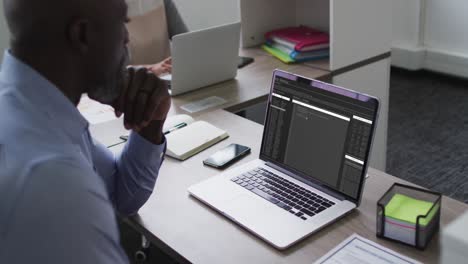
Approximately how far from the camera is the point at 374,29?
7.84 ft

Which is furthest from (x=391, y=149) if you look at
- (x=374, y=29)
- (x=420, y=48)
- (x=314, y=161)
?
(x=314, y=161)

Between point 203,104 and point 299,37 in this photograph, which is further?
point 299,37

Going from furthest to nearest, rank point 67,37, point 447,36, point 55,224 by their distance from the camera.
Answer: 1. point 447,36
2. point 67,37
3. point 55,224

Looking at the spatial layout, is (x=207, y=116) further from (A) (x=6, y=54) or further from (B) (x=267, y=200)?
(A) (x=6, y=54)

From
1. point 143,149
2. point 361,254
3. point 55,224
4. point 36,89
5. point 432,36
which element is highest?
point 36,89

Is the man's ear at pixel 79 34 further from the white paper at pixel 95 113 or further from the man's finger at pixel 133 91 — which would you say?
the white paper at pixel 95 113

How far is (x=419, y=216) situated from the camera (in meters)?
1.09

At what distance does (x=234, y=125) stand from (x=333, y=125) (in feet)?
1.86

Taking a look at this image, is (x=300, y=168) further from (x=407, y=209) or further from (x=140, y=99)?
(x=140, y=99)

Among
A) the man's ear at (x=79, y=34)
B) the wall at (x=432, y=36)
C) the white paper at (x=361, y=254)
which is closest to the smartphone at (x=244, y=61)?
the white paper at (x=361, y=254)

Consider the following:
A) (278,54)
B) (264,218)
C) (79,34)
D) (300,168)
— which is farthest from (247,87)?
(79,34)

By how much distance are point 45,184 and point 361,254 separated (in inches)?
26.1

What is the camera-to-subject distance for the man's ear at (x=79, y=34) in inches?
35.0

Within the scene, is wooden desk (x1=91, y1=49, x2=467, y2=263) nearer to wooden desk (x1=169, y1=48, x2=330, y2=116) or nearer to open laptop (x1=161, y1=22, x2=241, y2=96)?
wooden desk (x1=169, y1=48, x2=330, y2=116)
